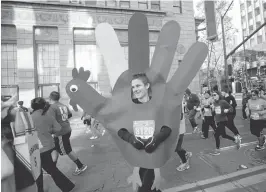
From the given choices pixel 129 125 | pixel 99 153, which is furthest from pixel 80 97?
pixel 99 153

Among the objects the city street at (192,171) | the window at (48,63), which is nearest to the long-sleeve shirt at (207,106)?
the city street at (192,171)

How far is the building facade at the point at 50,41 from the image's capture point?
12141 mm

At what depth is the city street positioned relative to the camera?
336cm

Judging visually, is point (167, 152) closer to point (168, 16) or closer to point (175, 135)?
point (175, 135)

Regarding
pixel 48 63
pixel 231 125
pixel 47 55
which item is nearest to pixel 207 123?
pixel 231 125

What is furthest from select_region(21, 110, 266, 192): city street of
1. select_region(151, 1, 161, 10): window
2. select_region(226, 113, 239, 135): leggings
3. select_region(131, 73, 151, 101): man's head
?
select_region(151, 1, 161, 10): window

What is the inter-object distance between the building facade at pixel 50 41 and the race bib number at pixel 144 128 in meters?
11.1

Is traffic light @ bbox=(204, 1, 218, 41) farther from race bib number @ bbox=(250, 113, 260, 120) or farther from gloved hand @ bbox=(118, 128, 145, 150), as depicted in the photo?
gloved hand @ bbox=(118, 128, 145, 150)

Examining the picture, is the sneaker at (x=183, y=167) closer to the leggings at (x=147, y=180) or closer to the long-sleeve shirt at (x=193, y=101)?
the leggings at (x=147, y=180)

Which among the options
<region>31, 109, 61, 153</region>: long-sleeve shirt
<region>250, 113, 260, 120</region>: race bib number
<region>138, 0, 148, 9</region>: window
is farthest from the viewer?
<region>138, 0, 148, 9</region>: window

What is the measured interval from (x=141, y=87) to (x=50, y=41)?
12770 mm

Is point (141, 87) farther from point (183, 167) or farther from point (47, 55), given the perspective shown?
point (47, 55)

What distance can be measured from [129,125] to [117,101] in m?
0.30

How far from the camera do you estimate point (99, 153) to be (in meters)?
5.60
